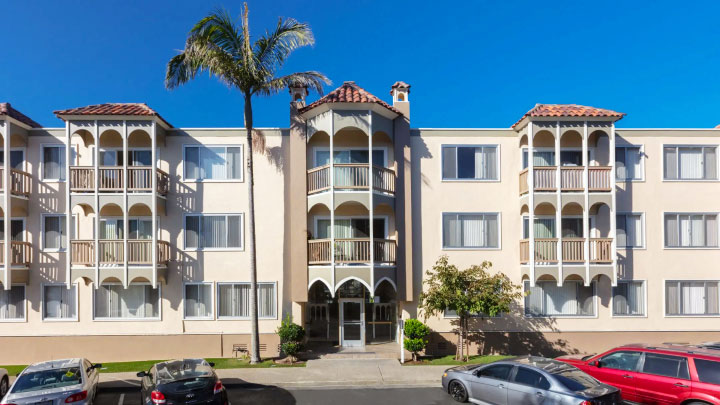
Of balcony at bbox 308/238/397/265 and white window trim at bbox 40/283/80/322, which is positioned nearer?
balcony at bbox 308/238/397/265

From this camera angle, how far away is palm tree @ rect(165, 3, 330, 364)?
16156 millimetres

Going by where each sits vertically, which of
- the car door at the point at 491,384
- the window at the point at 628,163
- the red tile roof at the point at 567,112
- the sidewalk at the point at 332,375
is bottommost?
the sidewalk at the point at 332,375

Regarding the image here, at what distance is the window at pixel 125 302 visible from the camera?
60.2ft

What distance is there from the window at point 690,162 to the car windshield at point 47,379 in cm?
2315

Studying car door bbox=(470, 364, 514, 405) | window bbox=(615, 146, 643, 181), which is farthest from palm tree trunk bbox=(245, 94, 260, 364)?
window bbox=(615, 146, 643, 181)

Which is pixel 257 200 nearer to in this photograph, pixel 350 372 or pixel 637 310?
pixel 350 372

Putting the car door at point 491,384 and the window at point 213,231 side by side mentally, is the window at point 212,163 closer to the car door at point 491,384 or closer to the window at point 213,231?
the window at point 213,231

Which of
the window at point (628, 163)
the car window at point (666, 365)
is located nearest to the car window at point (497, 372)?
the car window at point (666, 365)

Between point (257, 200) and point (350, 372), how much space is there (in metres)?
8.11

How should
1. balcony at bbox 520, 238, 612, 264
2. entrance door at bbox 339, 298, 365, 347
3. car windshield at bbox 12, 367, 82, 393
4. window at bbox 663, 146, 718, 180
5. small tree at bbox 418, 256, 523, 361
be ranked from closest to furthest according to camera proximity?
1. car windshield at bbox 12, 367, 82, 393
2. small tree at bbox 418, 256, 523, 361
3. balcony at bbox 520, 238, 612, 264
4. entrance door at bbox 339, 298, 365, 347
5. window at bbox 663, 146, 718, 180

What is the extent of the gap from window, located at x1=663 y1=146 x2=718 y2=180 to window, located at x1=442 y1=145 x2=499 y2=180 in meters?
7.62

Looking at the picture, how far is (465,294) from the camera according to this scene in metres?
16.7

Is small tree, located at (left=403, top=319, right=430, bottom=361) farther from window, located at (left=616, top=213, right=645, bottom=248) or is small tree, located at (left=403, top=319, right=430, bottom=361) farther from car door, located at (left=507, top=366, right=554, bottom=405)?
window, located at (left=616, top=213, right=645, bottom=248)

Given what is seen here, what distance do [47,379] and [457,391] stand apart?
35.2ft
